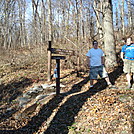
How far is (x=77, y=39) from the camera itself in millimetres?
9555

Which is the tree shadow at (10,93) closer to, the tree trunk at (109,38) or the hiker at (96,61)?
the hiker at (96,61)

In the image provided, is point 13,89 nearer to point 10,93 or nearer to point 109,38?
point 10,93

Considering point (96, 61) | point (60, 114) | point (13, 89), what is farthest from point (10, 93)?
point (96, 61)

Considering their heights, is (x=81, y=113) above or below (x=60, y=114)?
above

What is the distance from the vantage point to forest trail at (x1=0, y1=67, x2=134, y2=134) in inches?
155

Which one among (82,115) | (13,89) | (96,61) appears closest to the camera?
(82,115)

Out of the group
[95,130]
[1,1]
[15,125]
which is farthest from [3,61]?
[1,1]

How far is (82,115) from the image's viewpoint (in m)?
4.65

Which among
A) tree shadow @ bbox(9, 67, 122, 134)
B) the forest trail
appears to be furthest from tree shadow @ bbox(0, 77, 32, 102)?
tree shadow @ bbox(9, 67, 122, 134)

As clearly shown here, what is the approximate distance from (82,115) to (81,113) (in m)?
0.12

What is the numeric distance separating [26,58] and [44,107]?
846 centimetres

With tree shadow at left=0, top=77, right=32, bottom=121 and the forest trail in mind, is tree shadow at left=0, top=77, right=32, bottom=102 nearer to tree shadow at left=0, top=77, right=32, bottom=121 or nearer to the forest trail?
tree shadow at left=0, top=77, right=32, bottom=121

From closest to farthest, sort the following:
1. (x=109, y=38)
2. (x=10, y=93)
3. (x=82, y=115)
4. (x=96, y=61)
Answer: (x=82, y=115) → (x=96, y=61) → (x=109, y=38) → (x=10, y=93)

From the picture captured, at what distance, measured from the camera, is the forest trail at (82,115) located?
393cm
